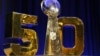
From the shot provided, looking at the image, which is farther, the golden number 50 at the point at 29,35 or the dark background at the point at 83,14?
the dark background at the point at 83,14

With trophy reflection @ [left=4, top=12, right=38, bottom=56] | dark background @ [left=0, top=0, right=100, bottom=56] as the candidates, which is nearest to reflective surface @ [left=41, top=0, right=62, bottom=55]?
trophy reflection @ [left=4, top=12, right=38, bottom=56]

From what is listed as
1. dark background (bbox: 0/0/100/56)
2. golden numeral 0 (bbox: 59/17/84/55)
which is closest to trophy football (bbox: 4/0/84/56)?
golden numeral 0 (bbox: 59/17/84/55)

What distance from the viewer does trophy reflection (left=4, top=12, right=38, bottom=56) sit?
3.79 ft

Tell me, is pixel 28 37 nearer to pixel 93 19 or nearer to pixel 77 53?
pixel 77 53

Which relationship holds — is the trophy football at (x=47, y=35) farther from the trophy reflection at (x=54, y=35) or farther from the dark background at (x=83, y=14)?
the dark background at (x=83, y=14)

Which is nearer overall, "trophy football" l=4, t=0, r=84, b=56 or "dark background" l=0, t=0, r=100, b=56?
"trophy football" l=4, t=0, r=84, b=56

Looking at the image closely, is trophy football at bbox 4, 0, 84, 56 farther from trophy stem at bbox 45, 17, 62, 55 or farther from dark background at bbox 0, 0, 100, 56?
dark background at bbox 0, 0, 100, 56

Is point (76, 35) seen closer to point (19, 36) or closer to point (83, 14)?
point (19, 36)

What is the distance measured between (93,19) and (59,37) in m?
1.28

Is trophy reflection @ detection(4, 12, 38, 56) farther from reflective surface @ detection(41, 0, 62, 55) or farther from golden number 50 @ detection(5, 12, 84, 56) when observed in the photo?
reflective surface @ detection(41, 0, 62, 55)

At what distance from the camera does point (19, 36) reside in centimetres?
116

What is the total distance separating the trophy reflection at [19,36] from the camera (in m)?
1.16

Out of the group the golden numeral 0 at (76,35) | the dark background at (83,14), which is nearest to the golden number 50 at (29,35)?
the golden numeral 0 at (76,35)

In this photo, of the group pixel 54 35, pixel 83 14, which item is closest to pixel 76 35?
pixel 54 35
